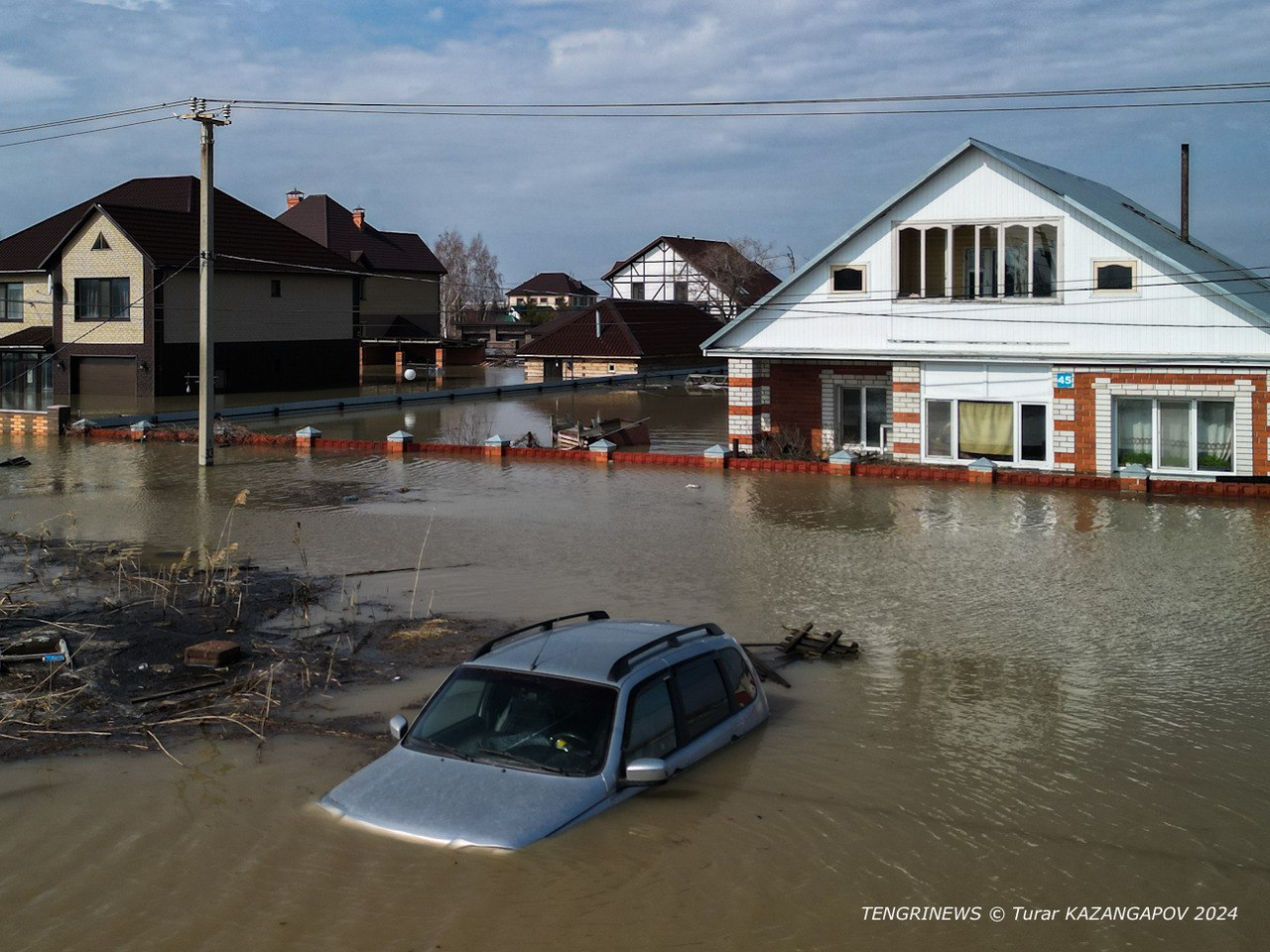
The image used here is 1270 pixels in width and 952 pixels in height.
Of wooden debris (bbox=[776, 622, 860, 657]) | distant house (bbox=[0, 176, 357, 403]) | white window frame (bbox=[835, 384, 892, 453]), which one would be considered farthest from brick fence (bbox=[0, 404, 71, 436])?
wooden debris (bbox=[776, 622, 860, 657])

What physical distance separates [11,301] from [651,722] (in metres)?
54.6

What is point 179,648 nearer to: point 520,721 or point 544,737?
point 520,721

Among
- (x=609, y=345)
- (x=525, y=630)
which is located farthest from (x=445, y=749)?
(x=609, y=345)

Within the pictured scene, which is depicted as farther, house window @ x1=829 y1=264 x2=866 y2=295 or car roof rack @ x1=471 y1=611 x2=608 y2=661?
house window @ x1=829 y1=264 x2=866 y2=295

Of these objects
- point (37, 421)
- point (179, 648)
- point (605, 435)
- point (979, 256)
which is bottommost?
point (179, 648)

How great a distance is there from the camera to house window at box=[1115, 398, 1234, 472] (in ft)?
83.3

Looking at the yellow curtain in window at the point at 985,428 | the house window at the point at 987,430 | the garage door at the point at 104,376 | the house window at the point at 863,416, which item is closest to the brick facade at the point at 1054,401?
the house window at the point at 863,416

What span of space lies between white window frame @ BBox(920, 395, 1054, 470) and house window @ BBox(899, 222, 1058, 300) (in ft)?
7.46

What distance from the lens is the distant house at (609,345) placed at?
66.4 m

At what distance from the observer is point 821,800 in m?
8.92

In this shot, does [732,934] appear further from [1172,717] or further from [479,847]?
[1172,717]

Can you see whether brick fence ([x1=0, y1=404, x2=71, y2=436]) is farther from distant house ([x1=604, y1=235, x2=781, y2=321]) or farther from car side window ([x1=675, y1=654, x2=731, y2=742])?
distant house ([x1=604, y1=235, x2=781, y2=321])

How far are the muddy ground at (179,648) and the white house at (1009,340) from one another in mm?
16586

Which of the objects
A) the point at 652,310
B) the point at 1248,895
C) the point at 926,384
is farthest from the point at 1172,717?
the point at 652,310
